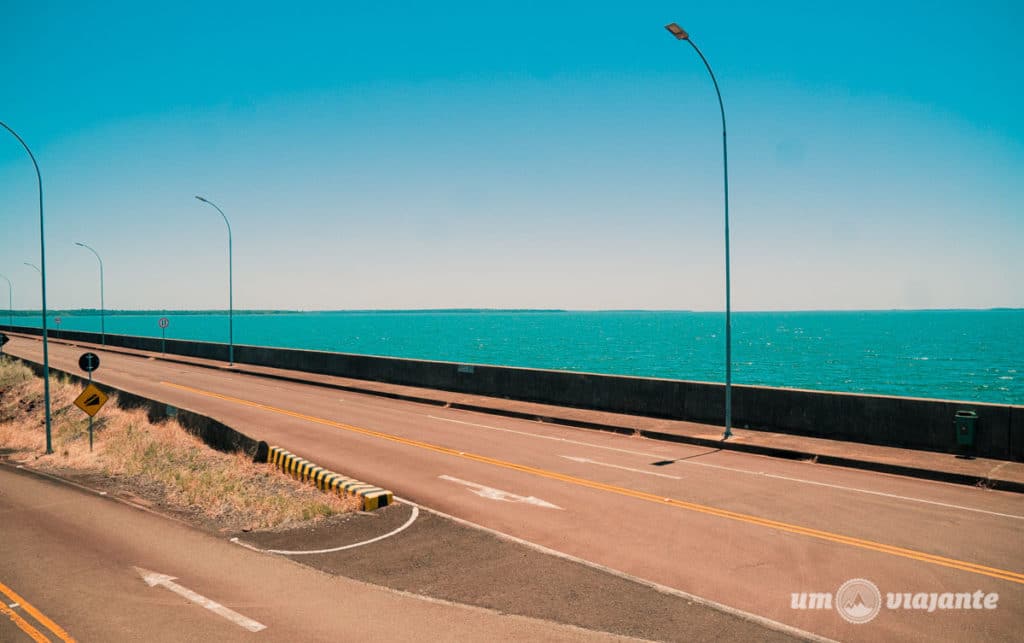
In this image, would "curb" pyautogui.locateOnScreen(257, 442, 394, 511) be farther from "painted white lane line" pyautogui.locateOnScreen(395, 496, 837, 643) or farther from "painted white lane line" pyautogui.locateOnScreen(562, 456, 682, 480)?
"painted white lane line" pyautogui.locateOnScreen(562, 456, 682, 480)

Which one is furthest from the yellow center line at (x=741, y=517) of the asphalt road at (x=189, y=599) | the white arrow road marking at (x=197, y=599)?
the white arrow road marking at (x=197, y=599)

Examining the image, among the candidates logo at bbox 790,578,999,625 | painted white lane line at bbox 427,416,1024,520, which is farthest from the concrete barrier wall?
logo at bbox 790,578,999,625

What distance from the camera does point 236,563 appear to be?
30.5 feet

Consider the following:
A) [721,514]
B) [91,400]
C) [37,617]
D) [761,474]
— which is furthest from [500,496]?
[91,400]

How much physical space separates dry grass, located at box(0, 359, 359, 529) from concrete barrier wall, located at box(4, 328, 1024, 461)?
455 inches

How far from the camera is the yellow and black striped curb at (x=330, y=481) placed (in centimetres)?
1195

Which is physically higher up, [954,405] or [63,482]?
[954,405]

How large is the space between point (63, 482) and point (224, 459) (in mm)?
3342

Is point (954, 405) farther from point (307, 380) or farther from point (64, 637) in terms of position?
point (307, 380)

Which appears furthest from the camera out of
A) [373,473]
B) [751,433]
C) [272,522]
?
[751,433]

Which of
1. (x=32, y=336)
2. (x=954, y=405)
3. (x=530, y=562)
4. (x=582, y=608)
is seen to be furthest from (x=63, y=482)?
(x=32, y=336)

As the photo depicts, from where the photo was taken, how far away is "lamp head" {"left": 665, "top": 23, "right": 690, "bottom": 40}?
14953mm

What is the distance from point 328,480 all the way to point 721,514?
746 cm

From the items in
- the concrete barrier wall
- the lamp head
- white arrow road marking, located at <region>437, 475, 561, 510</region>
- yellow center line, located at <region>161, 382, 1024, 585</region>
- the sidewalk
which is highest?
the lamp head
